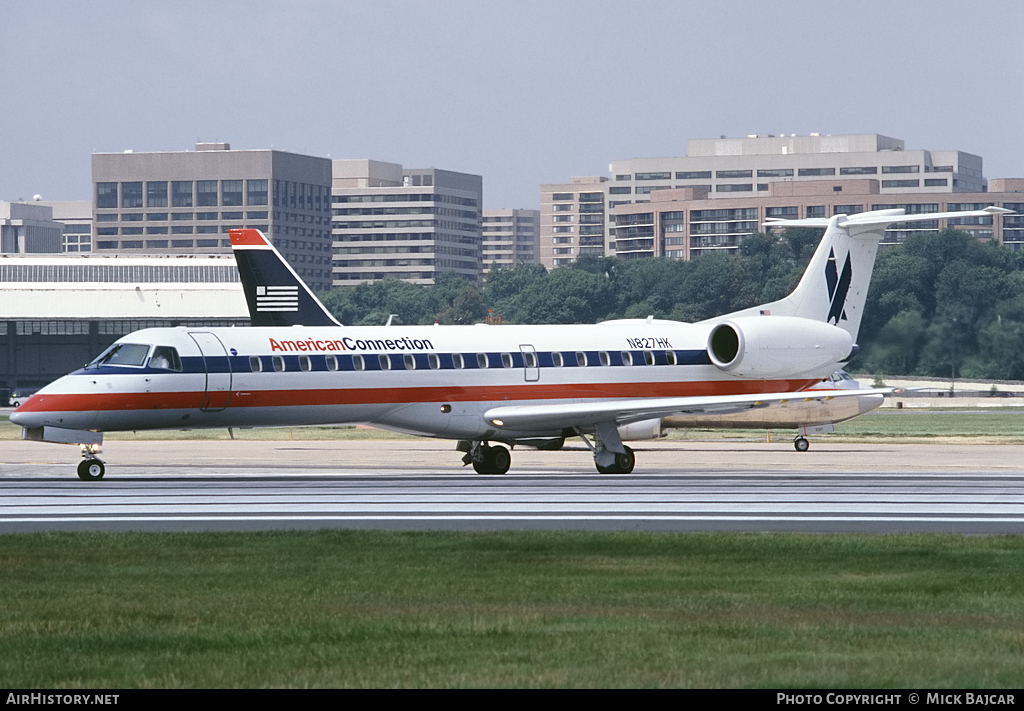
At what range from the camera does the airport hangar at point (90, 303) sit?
13025 cm

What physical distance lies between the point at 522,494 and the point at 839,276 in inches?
648

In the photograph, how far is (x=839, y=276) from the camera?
138ft

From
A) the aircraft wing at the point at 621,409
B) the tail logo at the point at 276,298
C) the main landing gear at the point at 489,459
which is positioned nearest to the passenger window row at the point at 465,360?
the aircraft wing at the point at 621,409

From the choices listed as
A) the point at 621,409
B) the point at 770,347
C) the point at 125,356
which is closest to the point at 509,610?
the point at 125,356

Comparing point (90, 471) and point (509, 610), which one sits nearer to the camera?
point (509, 610)

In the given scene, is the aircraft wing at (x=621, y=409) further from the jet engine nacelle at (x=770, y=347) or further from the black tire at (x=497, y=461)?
the jet engine nacelle at (x=770, y=347)

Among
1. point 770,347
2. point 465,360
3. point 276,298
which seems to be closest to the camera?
point 465,360

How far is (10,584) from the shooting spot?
16.2 m

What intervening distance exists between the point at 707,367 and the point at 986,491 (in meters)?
10.2

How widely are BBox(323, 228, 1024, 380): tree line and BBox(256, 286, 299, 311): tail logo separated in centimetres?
676

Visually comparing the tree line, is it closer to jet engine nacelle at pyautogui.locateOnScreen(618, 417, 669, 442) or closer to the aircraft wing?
jet engine nacelle at pyautogui.locateOnScreen(618, 417, 669, 442)

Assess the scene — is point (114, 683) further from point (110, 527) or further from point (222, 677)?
point (110, 527)

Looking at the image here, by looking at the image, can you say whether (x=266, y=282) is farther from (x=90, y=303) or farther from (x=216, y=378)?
(x=90, y=303)

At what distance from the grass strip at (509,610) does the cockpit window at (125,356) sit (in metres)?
12.3
